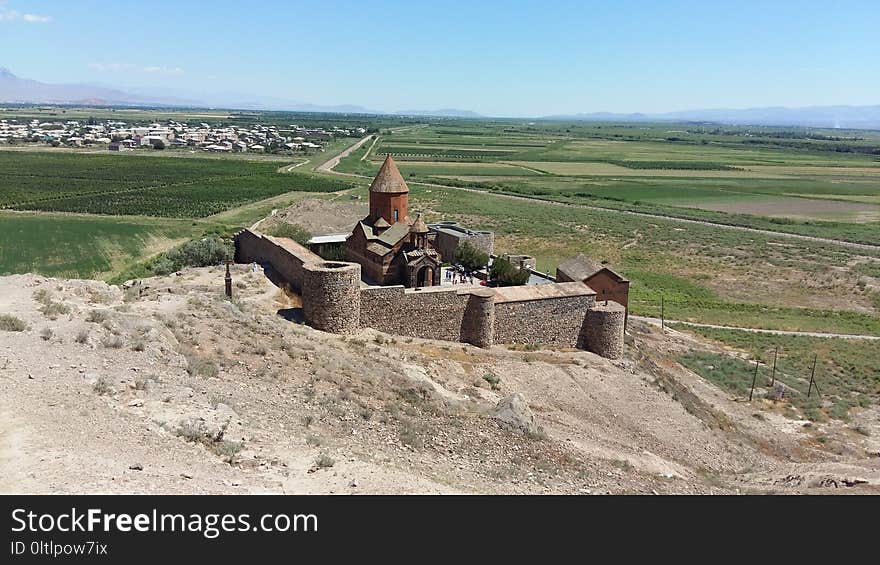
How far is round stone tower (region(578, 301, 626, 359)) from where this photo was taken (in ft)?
66.4

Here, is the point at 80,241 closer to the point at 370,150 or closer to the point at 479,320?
the point at 479,320

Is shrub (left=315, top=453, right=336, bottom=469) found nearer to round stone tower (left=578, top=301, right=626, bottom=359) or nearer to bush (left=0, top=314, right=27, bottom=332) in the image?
bush (left=0, top=314, right=27, bottom=332)

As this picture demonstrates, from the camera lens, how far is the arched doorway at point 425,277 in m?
20.7

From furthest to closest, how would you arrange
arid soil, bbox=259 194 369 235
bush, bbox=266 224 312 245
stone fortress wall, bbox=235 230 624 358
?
arid soil, bbox=259 194 369 235
bush, bbox=266 224 312 245
stone fortress wall, bbox=235 230 624 358

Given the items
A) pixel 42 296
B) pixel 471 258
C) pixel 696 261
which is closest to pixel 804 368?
pixel 471 258

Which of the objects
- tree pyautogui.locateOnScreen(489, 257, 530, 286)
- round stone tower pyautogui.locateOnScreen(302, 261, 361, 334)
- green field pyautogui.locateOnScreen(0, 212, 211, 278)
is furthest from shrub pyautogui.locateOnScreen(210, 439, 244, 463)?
green field pyautogui.locateOnScreen(0, 212, 211, 278)

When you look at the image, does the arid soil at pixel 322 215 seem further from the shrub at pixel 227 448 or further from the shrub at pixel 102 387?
the shrub at pixel 227 448

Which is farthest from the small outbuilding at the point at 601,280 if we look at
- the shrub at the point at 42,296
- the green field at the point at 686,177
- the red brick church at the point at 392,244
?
the green field at the point at 686,177

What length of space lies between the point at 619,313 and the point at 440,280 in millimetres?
5843

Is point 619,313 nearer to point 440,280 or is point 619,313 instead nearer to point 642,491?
point 440,280

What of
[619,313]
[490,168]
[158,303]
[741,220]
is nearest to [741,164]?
[490,168]

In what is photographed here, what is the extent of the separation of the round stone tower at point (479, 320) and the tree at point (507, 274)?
4061 millimetres

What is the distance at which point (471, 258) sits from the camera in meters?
24.7

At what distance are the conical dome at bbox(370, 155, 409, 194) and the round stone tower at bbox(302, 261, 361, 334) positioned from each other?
6.54m
